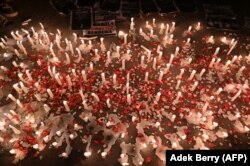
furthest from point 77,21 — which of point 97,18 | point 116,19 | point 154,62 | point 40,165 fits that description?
point 40,165

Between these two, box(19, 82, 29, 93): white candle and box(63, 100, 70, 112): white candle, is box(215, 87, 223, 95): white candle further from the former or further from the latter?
box(19, 82, 29, 93): white candle

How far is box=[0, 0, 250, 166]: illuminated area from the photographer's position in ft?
17.8

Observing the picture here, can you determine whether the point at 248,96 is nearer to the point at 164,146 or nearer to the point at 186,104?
the point at 186,104

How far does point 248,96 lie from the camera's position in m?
6.23

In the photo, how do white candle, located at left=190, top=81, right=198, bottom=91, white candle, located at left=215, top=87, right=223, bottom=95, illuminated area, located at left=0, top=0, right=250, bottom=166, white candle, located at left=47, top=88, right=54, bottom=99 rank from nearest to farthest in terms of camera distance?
illuminated area, located at left=0, top=0, right=250, bottom=166 < white candle, located at left=47, top=88, right=54, bottom=99 < white candle, located at left=215, top=87, right=223, bottom=95 < white candle, located at left=190, top=81, right=198, bottom=91

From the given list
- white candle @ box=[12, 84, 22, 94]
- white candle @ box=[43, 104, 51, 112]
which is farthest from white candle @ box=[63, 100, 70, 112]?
white candle @ box=[12, 84, 22, 94]

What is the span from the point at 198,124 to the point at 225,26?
3.38 metres

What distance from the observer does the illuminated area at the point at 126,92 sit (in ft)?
17.8

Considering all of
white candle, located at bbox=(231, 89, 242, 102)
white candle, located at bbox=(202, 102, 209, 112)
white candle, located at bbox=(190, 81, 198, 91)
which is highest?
white candle, located at bbox=(190, 81, 198, 91)

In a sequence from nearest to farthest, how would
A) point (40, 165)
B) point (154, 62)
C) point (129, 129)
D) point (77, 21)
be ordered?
point (40, 165)
point (129, 129)
point (154, 62)
point (77, 21)

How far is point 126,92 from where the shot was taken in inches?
241

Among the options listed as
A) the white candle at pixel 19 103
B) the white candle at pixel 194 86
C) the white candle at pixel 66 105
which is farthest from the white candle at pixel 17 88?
the white candle at pixel 194 86

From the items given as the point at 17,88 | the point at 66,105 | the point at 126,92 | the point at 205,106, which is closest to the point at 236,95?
the point at 205,106

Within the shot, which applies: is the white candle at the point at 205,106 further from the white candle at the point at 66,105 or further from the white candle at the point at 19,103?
the white candle at the point at 19,103
